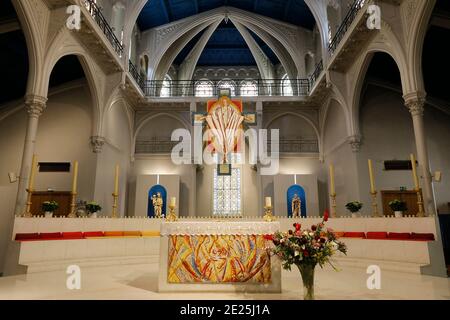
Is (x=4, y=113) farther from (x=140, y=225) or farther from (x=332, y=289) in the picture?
(x=332, y=289)

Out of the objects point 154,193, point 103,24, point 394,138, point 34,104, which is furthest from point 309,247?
point 154,193

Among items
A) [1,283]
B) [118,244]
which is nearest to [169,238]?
[1,283]

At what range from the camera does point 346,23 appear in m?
11.2

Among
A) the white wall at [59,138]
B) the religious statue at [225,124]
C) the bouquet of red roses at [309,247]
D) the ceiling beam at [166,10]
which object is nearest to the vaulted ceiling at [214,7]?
the ceiling beam at [166,10]

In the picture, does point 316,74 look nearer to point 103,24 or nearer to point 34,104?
point 103,24

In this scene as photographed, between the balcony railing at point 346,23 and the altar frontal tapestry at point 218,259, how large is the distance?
890 centimetres

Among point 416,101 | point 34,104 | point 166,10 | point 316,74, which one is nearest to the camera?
point 416,101

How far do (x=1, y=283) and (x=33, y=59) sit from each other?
19.2ft

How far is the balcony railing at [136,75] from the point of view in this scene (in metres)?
14.3

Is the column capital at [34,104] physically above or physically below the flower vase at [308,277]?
above

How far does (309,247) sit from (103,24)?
38.0ft

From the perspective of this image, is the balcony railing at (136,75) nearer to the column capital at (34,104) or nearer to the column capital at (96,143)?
the column capital at (96,143)

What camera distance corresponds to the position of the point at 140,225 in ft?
30.7

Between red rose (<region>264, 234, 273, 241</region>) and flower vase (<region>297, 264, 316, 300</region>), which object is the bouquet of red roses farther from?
red rose (<region>264, 234, 273, 241</region>)
